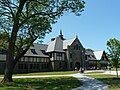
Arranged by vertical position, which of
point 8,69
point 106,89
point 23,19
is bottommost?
point 106,89

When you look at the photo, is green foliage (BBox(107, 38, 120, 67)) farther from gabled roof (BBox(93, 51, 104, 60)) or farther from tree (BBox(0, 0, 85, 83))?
gabled roof (BBox(93, 51, 104, 60))

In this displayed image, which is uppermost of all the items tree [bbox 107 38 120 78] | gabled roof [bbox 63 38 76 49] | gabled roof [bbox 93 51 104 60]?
gabled roof [bbox 63 38 76 49]

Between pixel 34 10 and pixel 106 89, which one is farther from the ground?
pixel 34 10

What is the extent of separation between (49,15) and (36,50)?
144 feet

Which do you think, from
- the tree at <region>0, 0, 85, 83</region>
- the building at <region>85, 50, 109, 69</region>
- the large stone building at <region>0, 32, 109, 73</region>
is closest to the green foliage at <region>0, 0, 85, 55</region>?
the tree at <region>0, 0, 85, 83</region>

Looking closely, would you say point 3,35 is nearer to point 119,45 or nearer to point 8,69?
point 8,69

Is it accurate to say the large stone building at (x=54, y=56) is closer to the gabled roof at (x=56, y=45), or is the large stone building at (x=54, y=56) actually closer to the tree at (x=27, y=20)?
the gabled roof at (x=56, y=45)

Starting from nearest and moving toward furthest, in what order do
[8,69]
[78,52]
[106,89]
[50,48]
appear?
[106,89], [8,69], [50,48], [78,52]

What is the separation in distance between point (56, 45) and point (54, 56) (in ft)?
10.8

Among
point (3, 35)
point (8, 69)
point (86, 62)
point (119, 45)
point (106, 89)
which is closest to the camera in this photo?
point (106, 89)

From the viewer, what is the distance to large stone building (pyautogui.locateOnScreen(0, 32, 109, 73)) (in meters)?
71.4

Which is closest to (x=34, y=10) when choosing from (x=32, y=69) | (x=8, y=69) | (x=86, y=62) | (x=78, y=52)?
(x=8, y=69)

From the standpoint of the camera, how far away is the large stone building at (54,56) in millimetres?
71375

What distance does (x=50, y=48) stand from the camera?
78562mm
